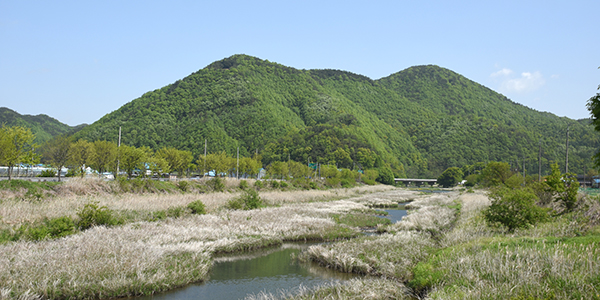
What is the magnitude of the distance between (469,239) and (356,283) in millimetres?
8114

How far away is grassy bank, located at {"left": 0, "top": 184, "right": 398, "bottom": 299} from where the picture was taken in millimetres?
11367

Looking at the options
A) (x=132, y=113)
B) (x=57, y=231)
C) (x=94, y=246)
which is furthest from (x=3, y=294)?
(x=132, y=113)

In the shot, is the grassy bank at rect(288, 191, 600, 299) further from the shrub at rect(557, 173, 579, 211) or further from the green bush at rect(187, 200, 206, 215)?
the green bush at rect(187, 200, 206, 215)

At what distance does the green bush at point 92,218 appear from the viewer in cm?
Answer: 1900

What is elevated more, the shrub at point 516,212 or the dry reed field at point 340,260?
the shrub at point 516,212

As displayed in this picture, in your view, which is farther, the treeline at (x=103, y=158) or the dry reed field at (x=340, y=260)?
the treeline at (x=103, y=158)

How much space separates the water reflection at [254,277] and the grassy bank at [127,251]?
2.16ft

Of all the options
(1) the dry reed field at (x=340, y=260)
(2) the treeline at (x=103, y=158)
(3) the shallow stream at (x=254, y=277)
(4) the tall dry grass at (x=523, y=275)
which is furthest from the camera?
(2) the treeline at (x=103, y=158)

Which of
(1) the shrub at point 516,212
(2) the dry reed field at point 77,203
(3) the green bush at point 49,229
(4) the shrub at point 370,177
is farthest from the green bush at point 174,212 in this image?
(4) the shrub at point 370,177

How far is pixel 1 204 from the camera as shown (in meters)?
18.9

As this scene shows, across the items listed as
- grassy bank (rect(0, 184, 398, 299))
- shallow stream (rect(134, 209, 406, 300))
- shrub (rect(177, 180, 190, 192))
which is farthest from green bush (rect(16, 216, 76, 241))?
shrub (rect(177, 180, 190, 192))

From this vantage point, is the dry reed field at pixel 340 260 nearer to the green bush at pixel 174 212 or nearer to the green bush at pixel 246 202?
the green bush at pixel 174 212

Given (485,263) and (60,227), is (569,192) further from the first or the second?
(60,227)

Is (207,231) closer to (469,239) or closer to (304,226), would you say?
(304,226)
